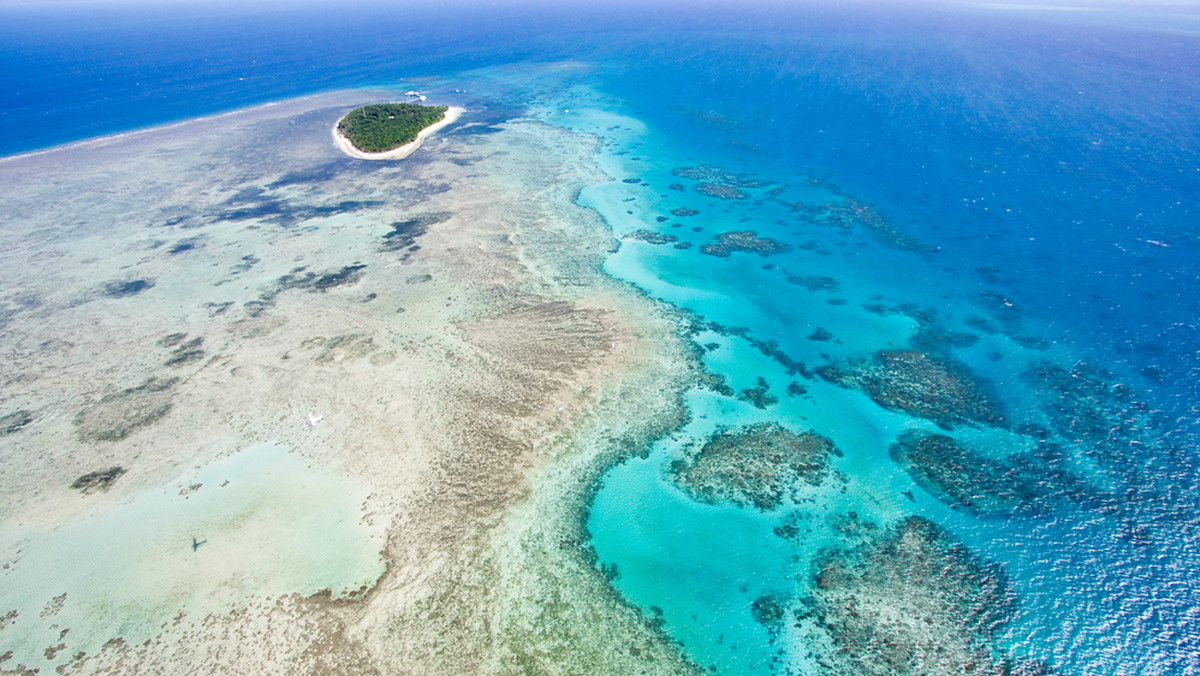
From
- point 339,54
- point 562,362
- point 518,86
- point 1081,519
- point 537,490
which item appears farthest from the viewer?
point 339,54

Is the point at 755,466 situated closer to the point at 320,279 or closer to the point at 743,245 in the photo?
the point at 743,245

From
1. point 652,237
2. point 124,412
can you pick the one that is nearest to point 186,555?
point 124,412

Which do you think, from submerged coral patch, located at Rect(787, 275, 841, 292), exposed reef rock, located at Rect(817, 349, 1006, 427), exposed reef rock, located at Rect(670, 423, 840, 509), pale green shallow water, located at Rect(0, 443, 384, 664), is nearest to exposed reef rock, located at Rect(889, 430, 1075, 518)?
exposed reef rock, located at Rect(817, 349, 1006, 427)

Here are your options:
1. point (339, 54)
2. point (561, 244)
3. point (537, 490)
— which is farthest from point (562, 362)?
point (339, 54)

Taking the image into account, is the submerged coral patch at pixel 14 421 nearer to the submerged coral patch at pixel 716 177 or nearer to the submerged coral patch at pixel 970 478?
the submerged coral patch at pixel 970 478

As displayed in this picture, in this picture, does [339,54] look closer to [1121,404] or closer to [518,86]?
[518,86]

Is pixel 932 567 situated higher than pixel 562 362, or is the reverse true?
pixel 562 362

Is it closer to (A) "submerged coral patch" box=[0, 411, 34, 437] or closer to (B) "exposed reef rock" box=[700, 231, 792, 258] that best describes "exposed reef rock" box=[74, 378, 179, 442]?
(A) "submerged coral patch" box=[0, 411, 34, 437]
